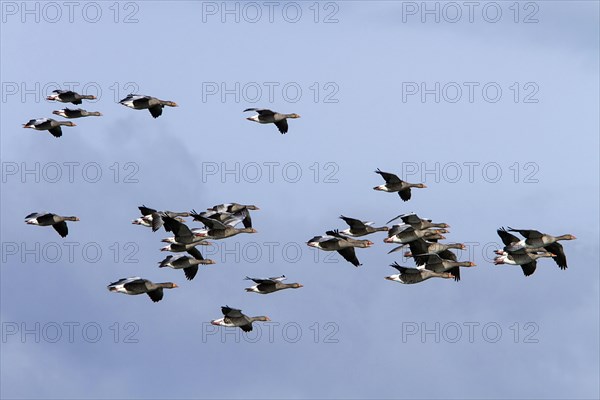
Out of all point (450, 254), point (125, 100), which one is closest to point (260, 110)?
point (125, 100)

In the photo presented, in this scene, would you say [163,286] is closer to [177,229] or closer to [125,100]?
[177,229]

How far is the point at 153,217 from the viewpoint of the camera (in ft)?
260

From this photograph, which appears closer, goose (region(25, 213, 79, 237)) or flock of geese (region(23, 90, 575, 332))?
flock of geese (region(23, 90, 575, 332))

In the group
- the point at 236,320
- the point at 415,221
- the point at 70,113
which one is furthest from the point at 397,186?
the point at 70,113

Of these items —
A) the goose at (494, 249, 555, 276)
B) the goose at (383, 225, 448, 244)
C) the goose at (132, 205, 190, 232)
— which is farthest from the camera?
the goose at (383, 225, 448, 244)

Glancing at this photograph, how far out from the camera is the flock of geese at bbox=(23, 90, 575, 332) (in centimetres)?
8000

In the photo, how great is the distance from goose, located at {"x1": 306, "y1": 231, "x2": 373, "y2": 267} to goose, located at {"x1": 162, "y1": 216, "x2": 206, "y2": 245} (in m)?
4.99

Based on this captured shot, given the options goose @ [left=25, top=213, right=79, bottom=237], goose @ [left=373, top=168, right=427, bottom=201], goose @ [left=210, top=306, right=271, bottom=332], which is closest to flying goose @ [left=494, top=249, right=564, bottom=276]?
goose @ [left=373, top=168, right=427, bottom=201]

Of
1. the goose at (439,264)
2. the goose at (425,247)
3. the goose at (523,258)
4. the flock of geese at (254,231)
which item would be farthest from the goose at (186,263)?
the goose at (523,258)

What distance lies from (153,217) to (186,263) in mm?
4623

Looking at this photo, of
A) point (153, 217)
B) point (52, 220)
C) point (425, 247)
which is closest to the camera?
point (153, 217)

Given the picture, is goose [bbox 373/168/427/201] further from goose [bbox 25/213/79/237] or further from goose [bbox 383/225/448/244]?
goose [bbox 25/213/79/237]

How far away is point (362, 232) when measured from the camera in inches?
3329

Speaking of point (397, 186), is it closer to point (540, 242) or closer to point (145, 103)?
point (540, 242)
